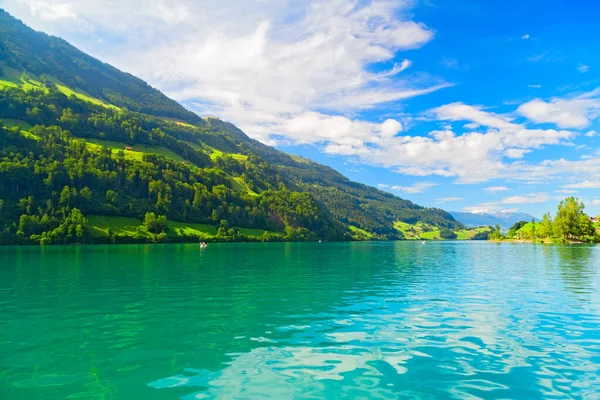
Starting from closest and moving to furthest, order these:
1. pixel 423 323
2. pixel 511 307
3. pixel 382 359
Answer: pixel 382 359 < pixel 423 323 < pixel 511 307

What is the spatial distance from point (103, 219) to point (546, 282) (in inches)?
7995

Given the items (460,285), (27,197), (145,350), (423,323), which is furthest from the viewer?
(27,197)

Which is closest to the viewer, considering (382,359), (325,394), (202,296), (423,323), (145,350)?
(325,394)

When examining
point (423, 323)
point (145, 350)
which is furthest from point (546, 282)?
point (145, 350)

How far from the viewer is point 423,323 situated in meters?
24.2

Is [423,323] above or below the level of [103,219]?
below

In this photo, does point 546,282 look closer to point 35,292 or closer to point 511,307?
point 511,307

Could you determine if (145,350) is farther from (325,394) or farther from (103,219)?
(103,219)

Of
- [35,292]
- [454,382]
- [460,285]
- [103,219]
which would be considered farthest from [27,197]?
[454,382]

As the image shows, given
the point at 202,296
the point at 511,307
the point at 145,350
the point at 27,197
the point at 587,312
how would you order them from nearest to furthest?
the point at 145,350
the point at 587,312
the point at 511,307
the point at 202,296
the point at 27,197

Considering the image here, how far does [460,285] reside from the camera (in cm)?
4259

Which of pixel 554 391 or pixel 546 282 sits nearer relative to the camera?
pixel 554 391

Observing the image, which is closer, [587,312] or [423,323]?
[423,323]

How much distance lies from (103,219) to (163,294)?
186m
